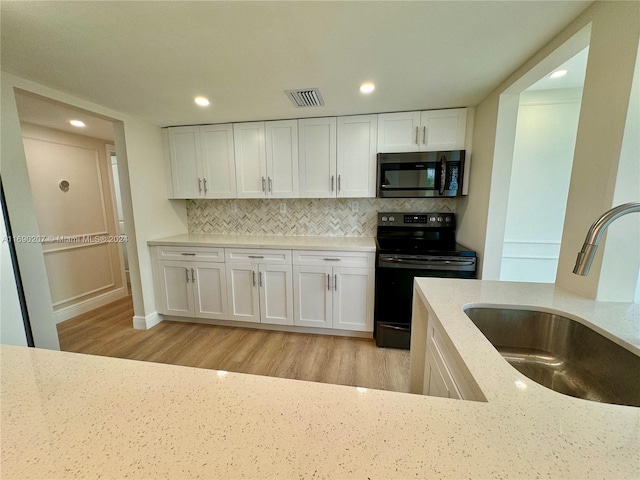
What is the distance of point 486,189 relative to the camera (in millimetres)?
1986

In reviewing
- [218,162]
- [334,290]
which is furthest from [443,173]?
[218,162]

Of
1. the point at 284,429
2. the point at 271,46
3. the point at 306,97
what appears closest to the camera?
the point at 284,429

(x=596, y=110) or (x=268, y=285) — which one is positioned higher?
(x=596, y=110)

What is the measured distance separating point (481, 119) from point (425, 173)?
0.60 m

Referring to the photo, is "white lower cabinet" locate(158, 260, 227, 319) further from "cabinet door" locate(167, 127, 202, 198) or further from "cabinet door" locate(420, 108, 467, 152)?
"cabinet door" locate(420, 108, 467, 152)

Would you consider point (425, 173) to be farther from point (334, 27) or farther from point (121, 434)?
point (121, 434)

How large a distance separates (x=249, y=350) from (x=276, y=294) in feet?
1.86

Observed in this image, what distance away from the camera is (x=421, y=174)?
233 cm

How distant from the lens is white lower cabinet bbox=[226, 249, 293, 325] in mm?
2497

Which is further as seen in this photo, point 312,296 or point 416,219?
point 416,219

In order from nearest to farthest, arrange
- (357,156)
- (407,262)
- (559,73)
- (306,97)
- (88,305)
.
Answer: (559,73), (306,97), (407,262), (357,156), (88,305)

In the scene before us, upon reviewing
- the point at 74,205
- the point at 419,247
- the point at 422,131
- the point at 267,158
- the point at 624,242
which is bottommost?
the point at 419,247

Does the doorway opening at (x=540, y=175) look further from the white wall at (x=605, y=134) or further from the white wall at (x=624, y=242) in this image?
the white wall at (x=624, y=242)

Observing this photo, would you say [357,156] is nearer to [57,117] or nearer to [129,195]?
[129,195]
